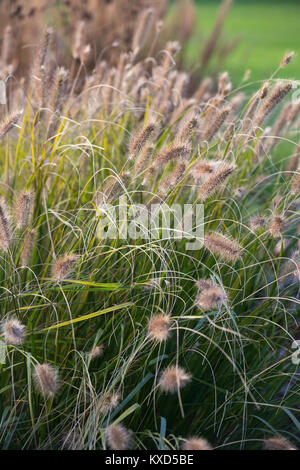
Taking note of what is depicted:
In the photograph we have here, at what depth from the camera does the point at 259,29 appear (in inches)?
584

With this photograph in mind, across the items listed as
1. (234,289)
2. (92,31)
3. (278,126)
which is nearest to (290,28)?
(92,31)

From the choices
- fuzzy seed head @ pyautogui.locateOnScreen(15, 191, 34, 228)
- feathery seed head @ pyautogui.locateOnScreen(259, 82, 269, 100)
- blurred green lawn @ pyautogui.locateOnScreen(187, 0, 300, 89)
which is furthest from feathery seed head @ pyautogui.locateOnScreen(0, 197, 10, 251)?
blurred green lawn @ pyautogui.locateOnScreen(187, 0, 300, 89)

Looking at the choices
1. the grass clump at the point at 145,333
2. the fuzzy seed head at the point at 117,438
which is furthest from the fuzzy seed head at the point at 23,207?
the fuzzy seed head at the point at 117,438

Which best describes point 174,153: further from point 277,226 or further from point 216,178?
point 277,226

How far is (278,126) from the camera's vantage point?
286 cm

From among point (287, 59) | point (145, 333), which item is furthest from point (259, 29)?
point (145, 333)

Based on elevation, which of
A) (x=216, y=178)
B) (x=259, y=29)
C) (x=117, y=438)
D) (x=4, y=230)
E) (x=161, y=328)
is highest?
(x=216, y=178)

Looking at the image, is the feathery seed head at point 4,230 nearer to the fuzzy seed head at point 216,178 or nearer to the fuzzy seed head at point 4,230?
the fuzzy seed head at point 4,230

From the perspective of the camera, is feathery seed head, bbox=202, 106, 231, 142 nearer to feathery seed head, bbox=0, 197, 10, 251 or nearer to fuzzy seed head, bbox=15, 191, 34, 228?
fuzzy seed head, bbox=15, 191, 34, 228

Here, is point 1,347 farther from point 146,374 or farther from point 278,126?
point 278,126

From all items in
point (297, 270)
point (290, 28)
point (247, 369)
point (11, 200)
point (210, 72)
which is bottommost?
point (290, 28)

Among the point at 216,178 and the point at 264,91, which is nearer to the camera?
the point at 216,178

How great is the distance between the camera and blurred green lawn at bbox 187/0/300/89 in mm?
11447
